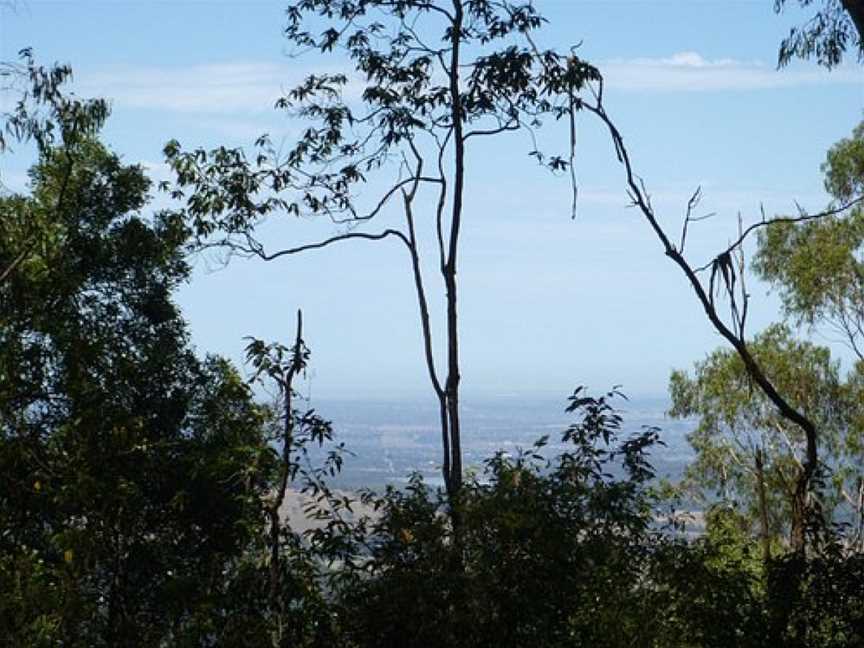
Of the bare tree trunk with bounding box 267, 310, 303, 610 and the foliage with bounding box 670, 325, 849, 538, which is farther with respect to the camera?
the foliage with bounding box 670, 325, 849, 538

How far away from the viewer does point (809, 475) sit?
682 cm

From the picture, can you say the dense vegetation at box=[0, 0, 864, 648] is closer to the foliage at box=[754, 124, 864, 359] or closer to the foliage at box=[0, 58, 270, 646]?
the foliage at box=[0, 58, 270, 646]

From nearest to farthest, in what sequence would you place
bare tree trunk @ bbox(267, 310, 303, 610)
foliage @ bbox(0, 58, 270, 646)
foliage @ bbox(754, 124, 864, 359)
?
bare tree trunk @ bbox(267, 310, 303, 610) → foliage @ bbox(0, 58, 270, 646) → foliage @ bbox(754, 124, 864, 359)

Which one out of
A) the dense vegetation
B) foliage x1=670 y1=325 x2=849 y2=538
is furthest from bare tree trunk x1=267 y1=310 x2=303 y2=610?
foliage x1=670 y1=325 x2=849 y2=538

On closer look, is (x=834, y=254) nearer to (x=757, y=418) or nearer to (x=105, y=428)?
(x=757, y=418)

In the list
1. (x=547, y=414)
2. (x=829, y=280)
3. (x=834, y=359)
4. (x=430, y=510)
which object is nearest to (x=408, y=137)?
(x=430, y=510)

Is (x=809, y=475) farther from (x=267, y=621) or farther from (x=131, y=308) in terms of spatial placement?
(x=131, y=308)

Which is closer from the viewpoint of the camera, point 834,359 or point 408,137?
point 408,137

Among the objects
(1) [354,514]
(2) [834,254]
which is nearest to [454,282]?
(1) [354,514]

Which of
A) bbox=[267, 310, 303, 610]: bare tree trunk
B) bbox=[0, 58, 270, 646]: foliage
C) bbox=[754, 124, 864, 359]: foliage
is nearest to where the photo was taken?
bbox=[267, 310, 303, 610]: bare tree trunk

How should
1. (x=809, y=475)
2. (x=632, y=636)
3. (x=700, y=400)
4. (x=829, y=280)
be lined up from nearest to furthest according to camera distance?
1. (x=632, y=636)
2. (x=809, y=475)
3. (x=829, y=280)
4. (x=700, y=400)

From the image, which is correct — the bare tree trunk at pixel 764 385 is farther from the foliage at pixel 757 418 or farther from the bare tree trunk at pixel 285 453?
the foliage at pixel 757 418

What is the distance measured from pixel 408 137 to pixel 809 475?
211 inches

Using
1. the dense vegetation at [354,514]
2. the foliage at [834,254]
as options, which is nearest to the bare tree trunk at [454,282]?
the dense vegetation at [354,514]
